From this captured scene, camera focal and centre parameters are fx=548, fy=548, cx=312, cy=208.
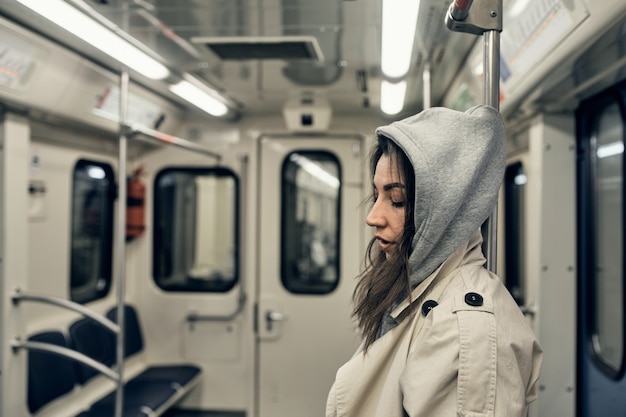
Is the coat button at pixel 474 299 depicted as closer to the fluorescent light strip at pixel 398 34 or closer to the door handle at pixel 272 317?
the fluorescent light strip at pixel 398 34

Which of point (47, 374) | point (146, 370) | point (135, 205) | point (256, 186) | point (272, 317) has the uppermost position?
point (256, 186)

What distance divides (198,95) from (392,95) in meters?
1.41

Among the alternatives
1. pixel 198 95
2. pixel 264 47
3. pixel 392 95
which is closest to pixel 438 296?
pixel 264 47

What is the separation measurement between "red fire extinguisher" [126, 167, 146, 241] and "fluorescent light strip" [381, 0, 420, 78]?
2772mm

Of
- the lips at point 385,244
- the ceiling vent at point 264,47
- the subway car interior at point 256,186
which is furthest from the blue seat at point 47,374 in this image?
the lips at point 385,244

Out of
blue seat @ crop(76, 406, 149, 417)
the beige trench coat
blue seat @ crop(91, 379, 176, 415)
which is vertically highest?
the beige trench coat

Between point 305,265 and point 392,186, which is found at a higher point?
point 392,186

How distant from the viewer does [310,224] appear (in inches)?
189

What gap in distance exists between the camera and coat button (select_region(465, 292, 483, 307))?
118 cm

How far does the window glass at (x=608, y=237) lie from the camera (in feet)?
7.78

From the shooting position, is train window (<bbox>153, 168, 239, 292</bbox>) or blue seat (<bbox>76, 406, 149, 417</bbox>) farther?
train window (<bbox>153, 168, 239, 292</bbox>)

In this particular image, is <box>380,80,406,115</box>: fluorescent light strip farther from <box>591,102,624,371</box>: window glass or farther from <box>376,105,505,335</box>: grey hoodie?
<box>376,105,505,335</box>: grey hoodie

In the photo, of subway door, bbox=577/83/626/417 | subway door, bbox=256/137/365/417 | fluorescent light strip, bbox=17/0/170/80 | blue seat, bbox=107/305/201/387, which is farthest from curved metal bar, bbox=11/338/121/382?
subway door, bbox=577/83/626/417

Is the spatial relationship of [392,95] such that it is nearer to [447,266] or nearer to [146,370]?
[447,266]
